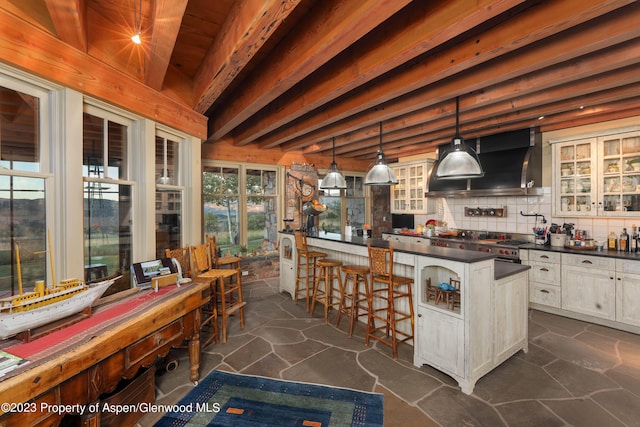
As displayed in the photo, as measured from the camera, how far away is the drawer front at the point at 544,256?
3.94m

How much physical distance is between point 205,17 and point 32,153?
1.60 meters

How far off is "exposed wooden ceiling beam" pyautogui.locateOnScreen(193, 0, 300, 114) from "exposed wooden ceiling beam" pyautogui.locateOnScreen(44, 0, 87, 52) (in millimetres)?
912

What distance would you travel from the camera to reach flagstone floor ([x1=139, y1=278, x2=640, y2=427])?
2.10 metres

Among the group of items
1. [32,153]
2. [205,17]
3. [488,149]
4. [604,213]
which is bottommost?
[604,213]

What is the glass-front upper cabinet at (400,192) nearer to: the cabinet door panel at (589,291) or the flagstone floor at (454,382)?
the cabinet door panel at (589,291)

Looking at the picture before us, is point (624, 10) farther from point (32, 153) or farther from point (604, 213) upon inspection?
point (32, 153)

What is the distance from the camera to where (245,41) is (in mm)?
1991

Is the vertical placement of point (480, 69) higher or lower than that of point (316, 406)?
higher

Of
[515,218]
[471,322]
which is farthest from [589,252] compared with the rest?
[471,322]

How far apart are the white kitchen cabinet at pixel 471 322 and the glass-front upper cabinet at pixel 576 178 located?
7.33 ft

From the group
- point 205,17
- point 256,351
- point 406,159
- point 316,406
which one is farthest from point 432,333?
point 406,159

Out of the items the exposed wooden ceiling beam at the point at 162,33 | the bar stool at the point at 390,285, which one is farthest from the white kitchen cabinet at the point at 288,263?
the exposed wooden ceiling beam at the point at 162,33

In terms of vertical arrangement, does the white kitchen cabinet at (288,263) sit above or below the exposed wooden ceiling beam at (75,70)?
below

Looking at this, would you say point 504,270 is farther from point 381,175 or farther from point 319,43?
point 319,43
